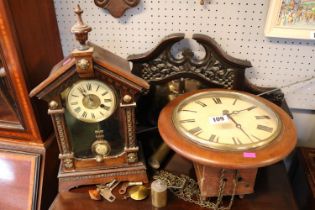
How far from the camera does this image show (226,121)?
34.5 inches

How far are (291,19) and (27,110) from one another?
917mm

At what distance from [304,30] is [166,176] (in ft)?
2.20

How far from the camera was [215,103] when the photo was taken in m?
0.97

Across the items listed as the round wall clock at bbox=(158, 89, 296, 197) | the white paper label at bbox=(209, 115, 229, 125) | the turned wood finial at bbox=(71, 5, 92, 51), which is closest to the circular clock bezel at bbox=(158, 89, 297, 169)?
the round wall clock at bbox=(158, 89, 296, 197)

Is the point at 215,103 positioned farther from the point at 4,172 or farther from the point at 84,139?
the point at 4,172

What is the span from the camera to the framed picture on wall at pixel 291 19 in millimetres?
937

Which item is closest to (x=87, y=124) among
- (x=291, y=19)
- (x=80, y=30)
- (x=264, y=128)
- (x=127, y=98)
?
(x=127, y=98)

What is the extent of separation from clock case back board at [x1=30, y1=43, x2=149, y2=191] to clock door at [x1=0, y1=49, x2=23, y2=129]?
0.54 ft

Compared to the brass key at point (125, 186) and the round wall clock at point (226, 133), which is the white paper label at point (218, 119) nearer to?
the round wall clock at point (226, 133)

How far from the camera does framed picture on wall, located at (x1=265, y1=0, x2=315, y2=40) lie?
937 mm

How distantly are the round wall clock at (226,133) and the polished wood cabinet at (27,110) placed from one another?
44 centimetres

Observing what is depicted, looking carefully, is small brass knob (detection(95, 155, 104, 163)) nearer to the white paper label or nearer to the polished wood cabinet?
the polished wood cabinet

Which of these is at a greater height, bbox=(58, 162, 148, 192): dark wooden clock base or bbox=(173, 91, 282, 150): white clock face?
bbox=(173, 91, 282, 150): white clock face

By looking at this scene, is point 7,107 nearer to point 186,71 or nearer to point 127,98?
point 127,98
